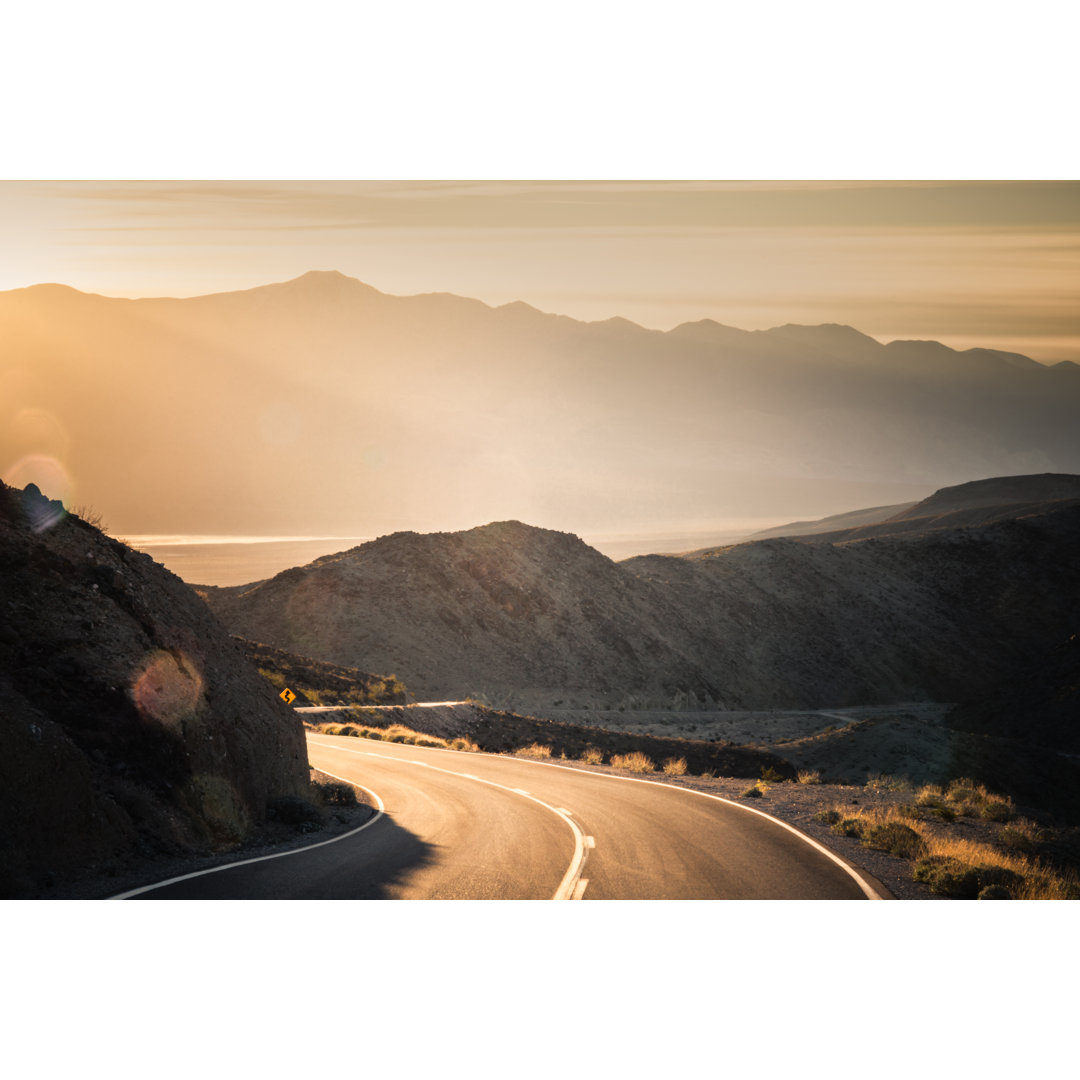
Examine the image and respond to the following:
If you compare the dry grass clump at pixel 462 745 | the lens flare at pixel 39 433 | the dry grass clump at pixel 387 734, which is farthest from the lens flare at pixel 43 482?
the dry grass clump at pixel 462 745

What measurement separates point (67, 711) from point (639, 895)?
24.9 feet

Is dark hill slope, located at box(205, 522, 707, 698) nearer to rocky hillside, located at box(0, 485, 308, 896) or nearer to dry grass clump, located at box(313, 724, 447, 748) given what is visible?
dry grass clump, located at box(313, 724, 447, 748)

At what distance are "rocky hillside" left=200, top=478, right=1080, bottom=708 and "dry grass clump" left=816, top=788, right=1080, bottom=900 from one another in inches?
1659

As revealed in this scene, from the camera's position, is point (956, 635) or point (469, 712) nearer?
point (469, 712)

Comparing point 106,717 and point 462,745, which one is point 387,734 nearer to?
point 462,745

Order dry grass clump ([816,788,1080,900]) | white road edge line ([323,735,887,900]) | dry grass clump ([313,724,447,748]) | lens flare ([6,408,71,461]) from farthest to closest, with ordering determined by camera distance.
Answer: lens flare ([6,408,71,461]) → dry grass clump ([313,724,447,748]) → white road edge line ([323,735,887,900]) → dry grass clump ([816,788,1080,900])

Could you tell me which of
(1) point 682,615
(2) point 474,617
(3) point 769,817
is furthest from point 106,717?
(1) point 682,615

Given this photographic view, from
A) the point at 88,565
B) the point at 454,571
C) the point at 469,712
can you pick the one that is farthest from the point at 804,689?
the point at 88,565

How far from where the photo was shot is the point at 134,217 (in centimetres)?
1639

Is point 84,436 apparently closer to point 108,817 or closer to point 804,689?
point 804,689

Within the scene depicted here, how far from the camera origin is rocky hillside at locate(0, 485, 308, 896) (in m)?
10.9

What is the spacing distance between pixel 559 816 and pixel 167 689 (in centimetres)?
732

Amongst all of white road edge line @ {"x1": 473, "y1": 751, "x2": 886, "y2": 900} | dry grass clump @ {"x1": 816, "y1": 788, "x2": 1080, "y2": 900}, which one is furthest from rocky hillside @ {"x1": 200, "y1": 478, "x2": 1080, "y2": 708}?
dry grass clump @ {"x1": 816, "y1": 788, "x2": 1080, "y2": 900}

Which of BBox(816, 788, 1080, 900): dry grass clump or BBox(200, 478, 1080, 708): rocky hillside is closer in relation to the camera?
BBox(816, 788, 1080, 900): dry grass clump
